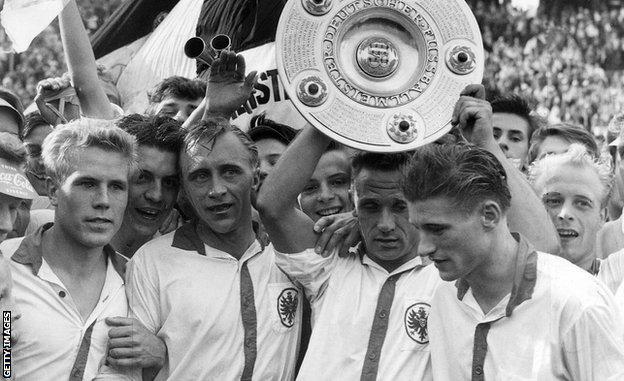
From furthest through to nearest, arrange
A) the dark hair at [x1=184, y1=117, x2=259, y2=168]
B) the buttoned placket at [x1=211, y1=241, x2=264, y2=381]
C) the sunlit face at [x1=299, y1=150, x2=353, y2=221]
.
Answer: the sunlit face at [x1=299, y1=150, x2=353, y2=221]
the dark hair at [x1=184, y1=117, x2=259, y2=168]
the buttoned placket at [x1=211, y1=241, x2=264, y2=381]

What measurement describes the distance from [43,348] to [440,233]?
147 centimetres

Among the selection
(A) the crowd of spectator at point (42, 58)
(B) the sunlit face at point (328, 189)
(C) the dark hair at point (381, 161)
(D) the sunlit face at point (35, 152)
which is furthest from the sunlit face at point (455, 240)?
(A) the crowd of spectator at point (42, 58)

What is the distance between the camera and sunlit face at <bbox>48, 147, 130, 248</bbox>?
438 centimetres

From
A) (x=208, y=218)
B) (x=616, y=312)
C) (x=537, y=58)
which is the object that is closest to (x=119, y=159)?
(x=208, y=218)

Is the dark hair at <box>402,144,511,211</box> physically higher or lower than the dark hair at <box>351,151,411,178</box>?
lower

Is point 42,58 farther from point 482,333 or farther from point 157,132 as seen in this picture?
point 482,333

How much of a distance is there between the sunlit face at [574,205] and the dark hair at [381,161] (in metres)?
1.06

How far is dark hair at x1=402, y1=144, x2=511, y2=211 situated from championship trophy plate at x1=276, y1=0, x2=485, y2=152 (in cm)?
38

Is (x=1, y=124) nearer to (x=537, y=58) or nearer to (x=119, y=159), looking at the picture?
(x=119, y=159)

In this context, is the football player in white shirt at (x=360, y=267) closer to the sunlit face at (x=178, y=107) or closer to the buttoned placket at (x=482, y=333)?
the buttoned placket at (x=482, y=333)

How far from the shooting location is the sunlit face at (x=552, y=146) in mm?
6141

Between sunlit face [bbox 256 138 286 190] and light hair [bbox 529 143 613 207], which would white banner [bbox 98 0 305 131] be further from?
light hair [bbox 529 143 613 207]

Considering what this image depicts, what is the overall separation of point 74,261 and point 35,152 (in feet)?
4.78

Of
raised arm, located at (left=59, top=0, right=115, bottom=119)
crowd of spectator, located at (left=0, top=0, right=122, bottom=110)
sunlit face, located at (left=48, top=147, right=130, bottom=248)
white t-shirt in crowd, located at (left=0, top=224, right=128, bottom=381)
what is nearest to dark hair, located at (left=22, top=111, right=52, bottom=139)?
raised arm, located at (left=59, top=0, right=115, bottom=119)
